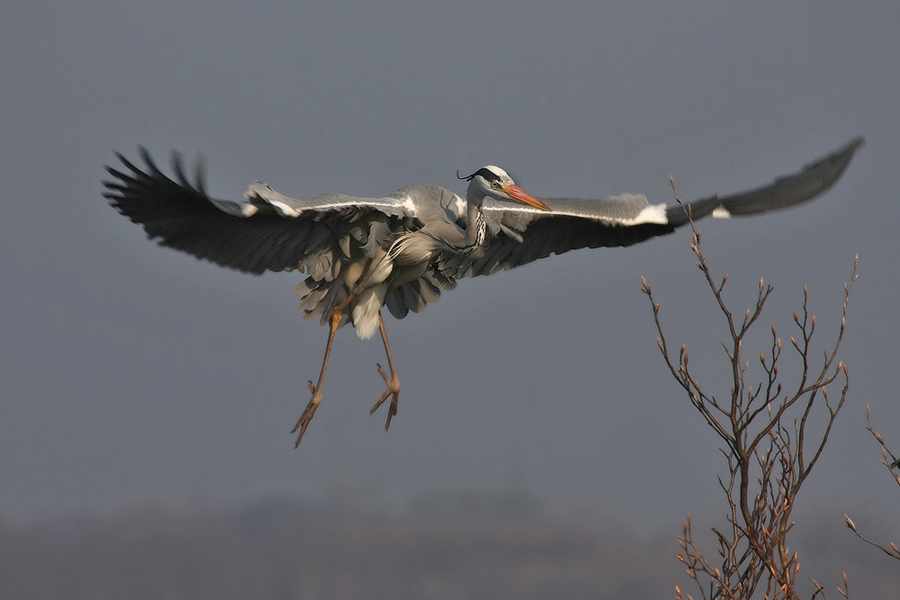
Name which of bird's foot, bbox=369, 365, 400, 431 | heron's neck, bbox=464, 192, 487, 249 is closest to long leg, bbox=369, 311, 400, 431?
bird's foot, bbox=369, 365, 400, 431

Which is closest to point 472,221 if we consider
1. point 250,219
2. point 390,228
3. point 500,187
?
point 500,187

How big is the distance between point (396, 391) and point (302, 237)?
190cm

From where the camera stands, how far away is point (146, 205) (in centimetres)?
712

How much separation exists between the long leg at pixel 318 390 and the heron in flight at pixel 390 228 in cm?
1

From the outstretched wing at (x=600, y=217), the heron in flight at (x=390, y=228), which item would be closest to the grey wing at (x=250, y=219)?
the heron in flight at (x=390, y=228)

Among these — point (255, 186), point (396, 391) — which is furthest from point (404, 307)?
point (255, 186)

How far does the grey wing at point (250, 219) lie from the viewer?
6.86 meters

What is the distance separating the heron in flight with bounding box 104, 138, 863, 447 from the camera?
7.16 meters

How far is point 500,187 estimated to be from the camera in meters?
8.11

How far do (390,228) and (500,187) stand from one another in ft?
3.39

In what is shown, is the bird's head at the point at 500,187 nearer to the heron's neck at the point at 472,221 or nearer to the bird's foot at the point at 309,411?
the heron's neck at the point at 472,221

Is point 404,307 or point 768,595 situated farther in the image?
point 404,307

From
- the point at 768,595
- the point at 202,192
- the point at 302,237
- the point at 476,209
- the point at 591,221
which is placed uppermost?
the point at 591,221

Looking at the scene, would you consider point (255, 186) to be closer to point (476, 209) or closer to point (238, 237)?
point (238, 237)
